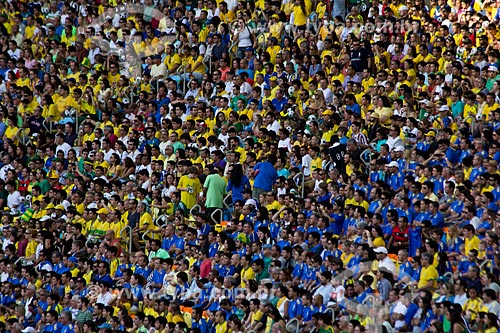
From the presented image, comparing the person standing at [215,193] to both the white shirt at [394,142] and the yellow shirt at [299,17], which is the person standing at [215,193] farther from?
the yellow shirt at [299,17]

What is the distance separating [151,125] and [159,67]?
231cm

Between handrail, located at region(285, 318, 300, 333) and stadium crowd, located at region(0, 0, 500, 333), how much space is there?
1.0 inches

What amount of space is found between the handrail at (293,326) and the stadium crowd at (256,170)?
1.0 inches

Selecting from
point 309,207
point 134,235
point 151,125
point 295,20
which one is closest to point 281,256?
point 309,207

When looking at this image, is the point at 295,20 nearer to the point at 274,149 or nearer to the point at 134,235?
the point at 274,149

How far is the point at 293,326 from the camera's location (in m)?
22.1

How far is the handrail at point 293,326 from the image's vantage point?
72.1 feet

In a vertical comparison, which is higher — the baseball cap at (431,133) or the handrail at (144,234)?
the baseball cap at (431,133)

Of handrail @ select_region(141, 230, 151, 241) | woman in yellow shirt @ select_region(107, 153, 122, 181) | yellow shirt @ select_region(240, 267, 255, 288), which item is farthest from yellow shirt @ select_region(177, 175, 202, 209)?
yellow shirt @ select_region(240, 267, 255, 288)

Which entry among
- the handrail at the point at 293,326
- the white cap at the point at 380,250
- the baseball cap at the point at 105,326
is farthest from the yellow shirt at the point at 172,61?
the handrail at the point at 293,326

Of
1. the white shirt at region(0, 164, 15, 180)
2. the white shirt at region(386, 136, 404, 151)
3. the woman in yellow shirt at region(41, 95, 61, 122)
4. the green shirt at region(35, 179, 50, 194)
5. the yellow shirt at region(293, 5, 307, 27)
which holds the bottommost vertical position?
the green shirt at region(35, 179, 50, 194)

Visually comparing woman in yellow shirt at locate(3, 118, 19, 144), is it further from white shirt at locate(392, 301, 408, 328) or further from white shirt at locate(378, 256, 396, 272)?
white shirt at locate(392, 301, 408, 328)

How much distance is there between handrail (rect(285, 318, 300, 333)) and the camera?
72.1 feet

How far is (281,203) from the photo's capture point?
2520 cm
